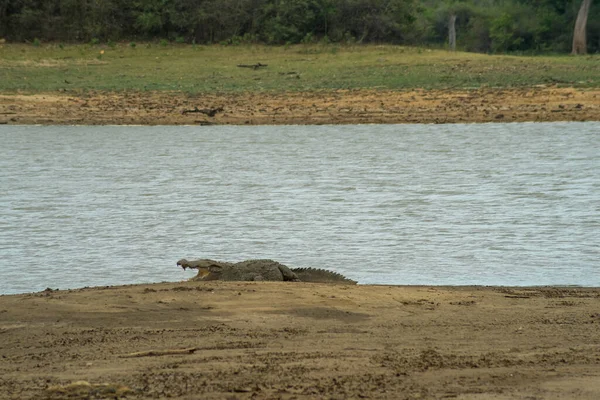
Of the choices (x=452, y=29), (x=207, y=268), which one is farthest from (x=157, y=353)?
(x=452, y=29)

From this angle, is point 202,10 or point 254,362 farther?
point 202,10

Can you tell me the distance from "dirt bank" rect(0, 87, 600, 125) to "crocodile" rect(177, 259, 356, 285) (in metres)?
11.8

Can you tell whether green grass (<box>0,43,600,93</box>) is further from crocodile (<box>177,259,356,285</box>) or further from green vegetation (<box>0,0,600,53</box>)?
crocodile (<box>177,259,356,285</box>)

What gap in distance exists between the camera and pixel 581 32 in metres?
34.3

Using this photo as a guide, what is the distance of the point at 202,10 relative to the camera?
102ft

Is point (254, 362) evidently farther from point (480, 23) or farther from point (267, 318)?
point (480, 23)

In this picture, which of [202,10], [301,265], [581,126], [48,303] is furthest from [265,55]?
[48,303]

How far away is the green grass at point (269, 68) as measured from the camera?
21734 millimetres

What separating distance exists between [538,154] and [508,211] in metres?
4.92

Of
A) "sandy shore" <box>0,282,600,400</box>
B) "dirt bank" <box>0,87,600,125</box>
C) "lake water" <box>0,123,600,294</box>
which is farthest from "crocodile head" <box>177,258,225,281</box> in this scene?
"dirt bank" <box>0,87,600,125</box>

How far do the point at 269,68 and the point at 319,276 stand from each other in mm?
17933

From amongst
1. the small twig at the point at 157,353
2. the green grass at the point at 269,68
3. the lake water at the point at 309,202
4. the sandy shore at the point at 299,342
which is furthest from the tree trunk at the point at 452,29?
the small twig at the point at 157,353

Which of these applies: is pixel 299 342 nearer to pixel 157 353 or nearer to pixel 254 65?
pixel 157 353

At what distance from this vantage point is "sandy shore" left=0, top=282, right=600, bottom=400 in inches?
171
